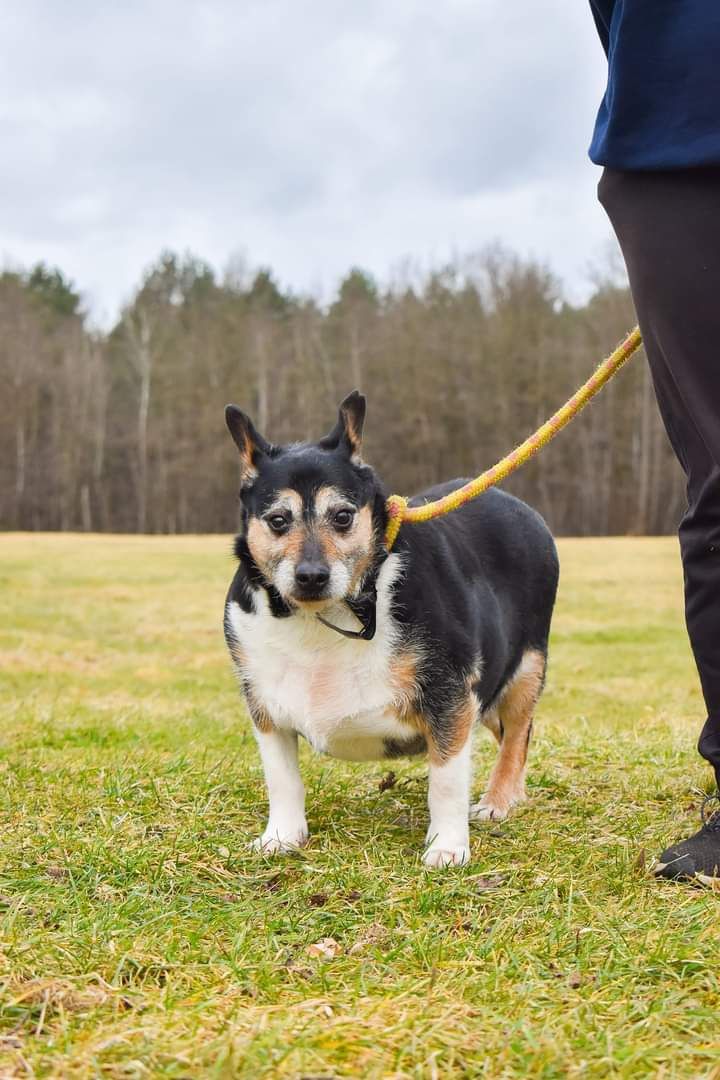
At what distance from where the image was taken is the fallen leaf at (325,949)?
326cm

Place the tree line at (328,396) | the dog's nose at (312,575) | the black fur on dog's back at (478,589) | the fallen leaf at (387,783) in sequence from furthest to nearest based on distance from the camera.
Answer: the tree line at (328,396) < the fallen leaf at (387,783) < the black fur on dog's back at (478,589) < the dog's nose at (312,575)

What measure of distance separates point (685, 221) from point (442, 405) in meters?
51.6

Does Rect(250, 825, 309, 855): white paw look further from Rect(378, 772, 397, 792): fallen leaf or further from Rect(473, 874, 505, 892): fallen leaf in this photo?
Rect(378, 772, 397, 792): fallen leaf

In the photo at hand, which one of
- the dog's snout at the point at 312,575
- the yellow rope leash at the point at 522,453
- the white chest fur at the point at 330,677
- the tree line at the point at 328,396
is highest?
the tree line at the point at 328,396

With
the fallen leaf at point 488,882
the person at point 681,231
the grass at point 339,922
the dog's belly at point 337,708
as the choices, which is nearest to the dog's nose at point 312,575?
the dog's belly at point 337,708

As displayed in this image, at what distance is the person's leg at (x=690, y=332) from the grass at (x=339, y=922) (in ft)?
3.11

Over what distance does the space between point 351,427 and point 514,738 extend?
1874 millimetres

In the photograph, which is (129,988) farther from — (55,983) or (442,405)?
(442,405)

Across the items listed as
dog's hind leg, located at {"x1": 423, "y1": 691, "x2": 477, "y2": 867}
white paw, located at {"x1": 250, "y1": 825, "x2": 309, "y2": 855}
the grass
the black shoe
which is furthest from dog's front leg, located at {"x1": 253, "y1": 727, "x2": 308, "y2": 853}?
the black shoe

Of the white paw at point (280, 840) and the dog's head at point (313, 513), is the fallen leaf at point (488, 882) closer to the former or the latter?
the white paw at point (280, 840)

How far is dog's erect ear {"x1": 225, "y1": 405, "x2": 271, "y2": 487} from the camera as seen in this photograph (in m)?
4.52

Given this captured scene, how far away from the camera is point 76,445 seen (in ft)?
189

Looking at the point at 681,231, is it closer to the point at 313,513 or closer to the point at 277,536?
the point at 313,513

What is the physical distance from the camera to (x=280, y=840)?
4.41 m
